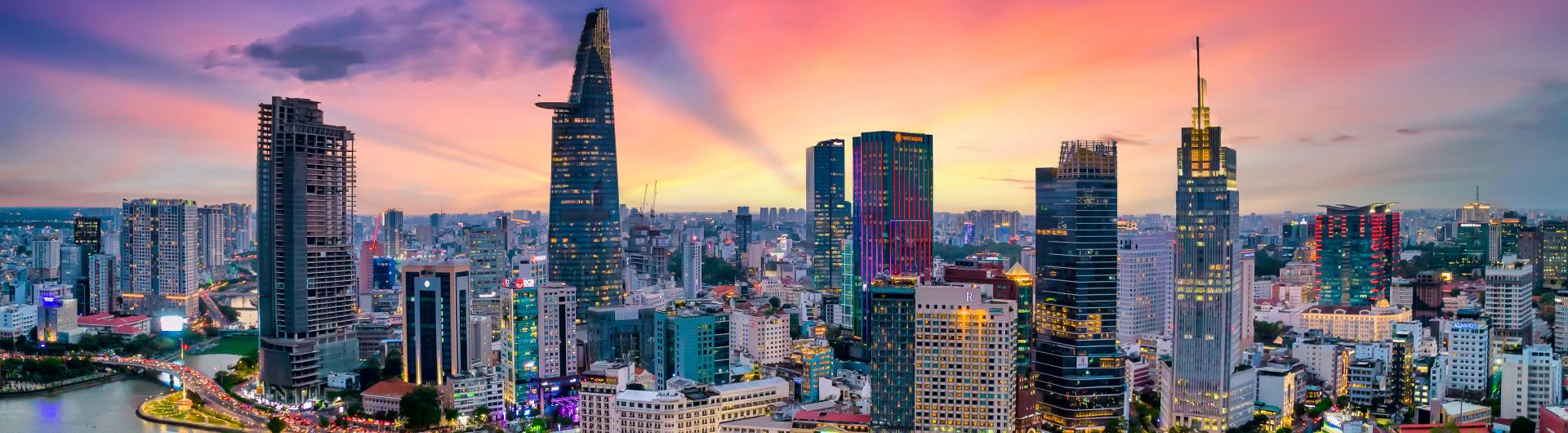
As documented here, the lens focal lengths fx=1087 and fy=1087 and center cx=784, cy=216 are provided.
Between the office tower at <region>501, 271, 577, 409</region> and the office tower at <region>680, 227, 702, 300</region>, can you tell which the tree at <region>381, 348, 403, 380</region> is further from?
the office tower at <region>680, 227, 702, 300</region>

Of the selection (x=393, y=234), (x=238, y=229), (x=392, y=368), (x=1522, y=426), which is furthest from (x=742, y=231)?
(x=1522, y=426)

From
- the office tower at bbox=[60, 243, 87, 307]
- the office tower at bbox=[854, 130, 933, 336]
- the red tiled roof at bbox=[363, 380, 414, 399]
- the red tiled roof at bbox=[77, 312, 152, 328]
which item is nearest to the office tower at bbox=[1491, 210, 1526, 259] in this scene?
the office tower at bbox=[854, 130, 933, 336]

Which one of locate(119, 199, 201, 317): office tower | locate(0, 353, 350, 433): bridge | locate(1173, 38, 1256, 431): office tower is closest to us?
locate(1173, 38, 1256, 431): office tower

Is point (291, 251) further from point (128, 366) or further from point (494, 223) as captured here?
point (494, 223)

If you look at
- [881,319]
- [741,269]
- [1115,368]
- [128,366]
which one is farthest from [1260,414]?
[741,269]

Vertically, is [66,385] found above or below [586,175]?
below

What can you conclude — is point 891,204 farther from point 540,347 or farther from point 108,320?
point 108,320
